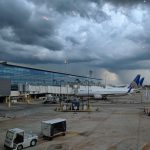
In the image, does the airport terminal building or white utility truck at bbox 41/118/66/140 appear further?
the airport terminal building

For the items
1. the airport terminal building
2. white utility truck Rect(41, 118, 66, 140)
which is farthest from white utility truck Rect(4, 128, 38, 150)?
the airport terminal building

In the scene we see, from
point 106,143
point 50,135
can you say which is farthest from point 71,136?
point 106,143

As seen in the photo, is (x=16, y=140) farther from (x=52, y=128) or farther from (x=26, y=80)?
(x=26, y=80)

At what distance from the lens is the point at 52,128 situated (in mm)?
40688

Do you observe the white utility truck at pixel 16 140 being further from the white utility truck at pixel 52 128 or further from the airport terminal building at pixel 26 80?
the airport terminal building at pixel 26 80

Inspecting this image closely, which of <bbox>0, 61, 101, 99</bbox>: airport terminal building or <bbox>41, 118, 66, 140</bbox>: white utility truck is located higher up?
<bbox>0, 61, 101, 99</bbox>: airport terminal building

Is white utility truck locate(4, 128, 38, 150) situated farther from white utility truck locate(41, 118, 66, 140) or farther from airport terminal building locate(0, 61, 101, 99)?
airport terminal building locate(0, 61, 101, 99)

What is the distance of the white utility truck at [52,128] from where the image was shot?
40.0m

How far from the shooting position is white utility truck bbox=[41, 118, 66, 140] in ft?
131

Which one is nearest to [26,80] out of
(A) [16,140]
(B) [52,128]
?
(B) [52,128]

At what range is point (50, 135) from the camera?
3981cm

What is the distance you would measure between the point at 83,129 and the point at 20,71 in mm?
121188

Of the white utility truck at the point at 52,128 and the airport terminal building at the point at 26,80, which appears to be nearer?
the white utility truck at the point at 52,128

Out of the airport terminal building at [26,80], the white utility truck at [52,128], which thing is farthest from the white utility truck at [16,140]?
the airport terminal building at [26,80]
